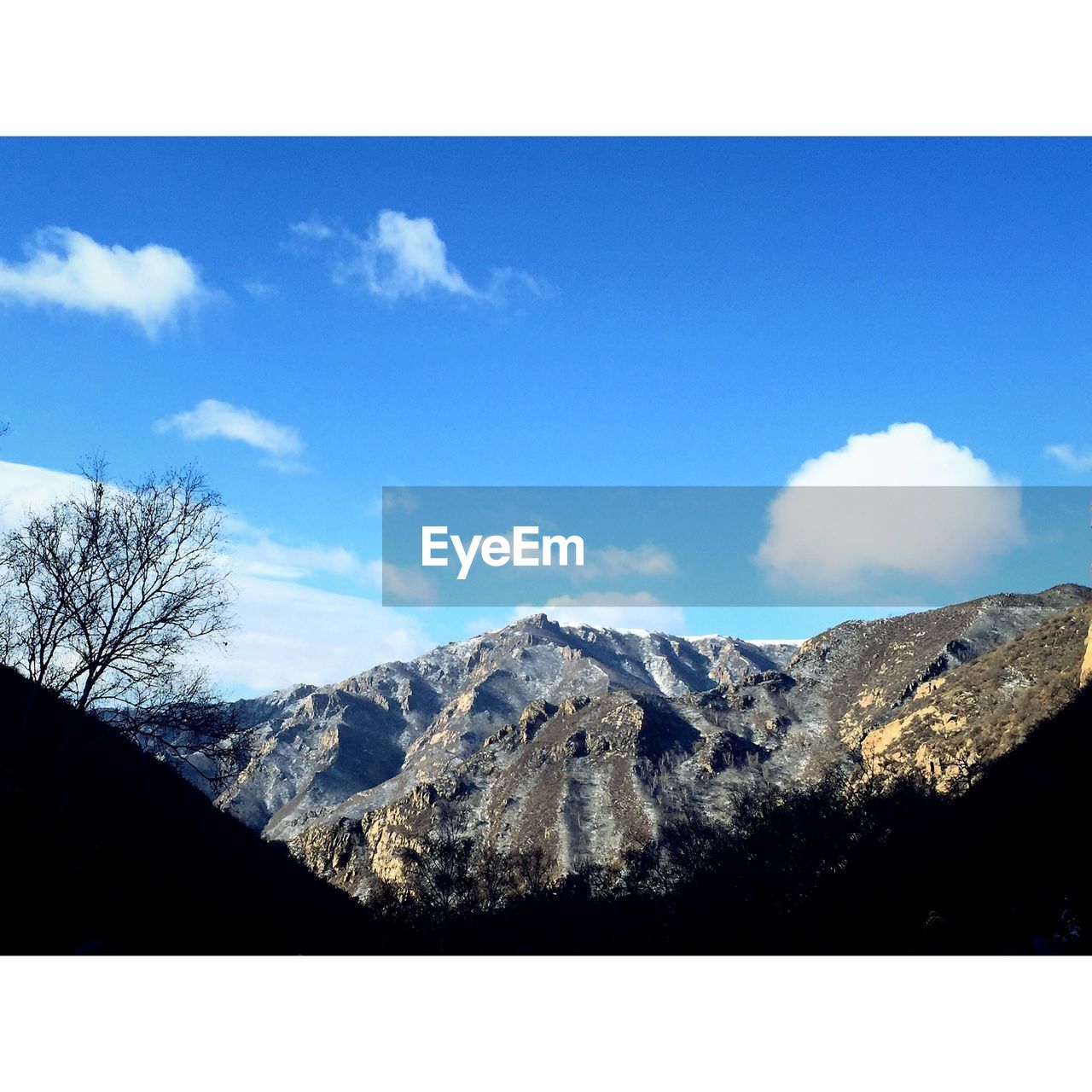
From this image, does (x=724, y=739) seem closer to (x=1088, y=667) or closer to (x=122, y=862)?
(x=1088, y=667)

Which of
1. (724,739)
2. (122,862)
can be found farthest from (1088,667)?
(724,739)

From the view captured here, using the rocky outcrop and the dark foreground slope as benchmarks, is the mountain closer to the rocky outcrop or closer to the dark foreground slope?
the rocky outcrop

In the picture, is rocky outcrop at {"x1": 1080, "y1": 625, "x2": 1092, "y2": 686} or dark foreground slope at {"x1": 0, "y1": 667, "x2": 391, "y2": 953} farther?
rocky outcrop at {"x1": 1080, "y1": 625, "x2": 1092, "y2": 686}

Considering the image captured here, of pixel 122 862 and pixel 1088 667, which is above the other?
pixel 1088 667

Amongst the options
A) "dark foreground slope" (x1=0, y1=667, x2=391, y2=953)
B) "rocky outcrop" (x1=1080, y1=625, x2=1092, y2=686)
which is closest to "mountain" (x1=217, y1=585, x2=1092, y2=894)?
"rocky outcrop" (x1=1080, y1=625, x2=1092, y2=686)

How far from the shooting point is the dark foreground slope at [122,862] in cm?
1235

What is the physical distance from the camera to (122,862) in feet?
55.8

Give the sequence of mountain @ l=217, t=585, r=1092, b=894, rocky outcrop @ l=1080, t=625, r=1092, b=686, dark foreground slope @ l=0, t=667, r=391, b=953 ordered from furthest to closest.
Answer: mountain @ l=217, t=585, r=1092, b=894 < rocky outcrop @ l=1080, t=625, r=1092, b=686 < dark foreground slope @ l=0, t=667, r=391, b=953

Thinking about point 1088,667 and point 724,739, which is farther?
point 724,739

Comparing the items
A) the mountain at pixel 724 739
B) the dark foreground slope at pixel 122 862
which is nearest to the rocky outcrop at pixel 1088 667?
the mountain at pixel 724 739

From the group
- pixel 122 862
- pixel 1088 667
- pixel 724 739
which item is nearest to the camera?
pixel 122 862

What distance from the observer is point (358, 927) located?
3534cm

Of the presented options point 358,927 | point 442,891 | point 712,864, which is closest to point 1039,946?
point 358,927

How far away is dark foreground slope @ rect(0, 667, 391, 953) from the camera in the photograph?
12.4 metres
